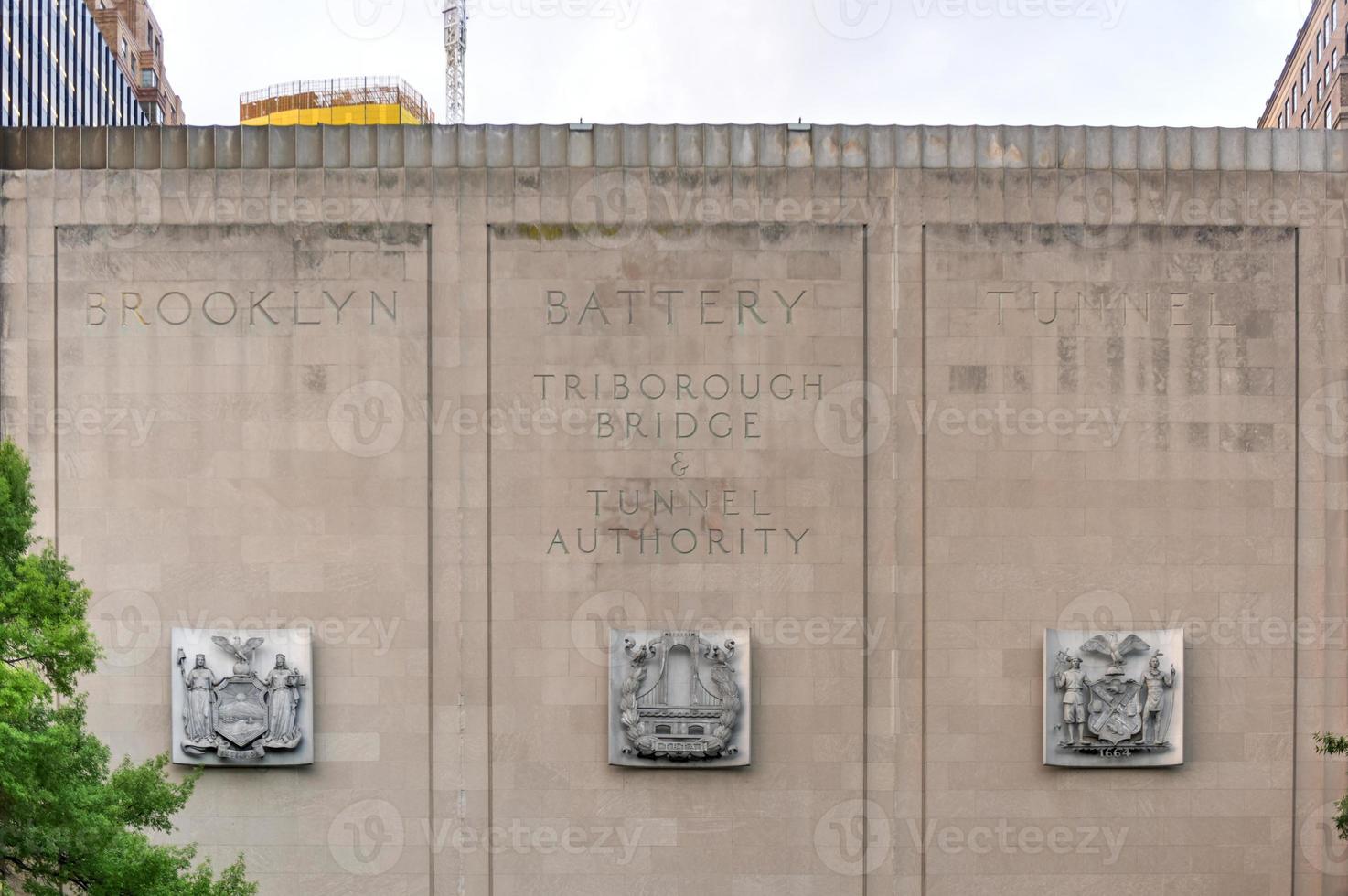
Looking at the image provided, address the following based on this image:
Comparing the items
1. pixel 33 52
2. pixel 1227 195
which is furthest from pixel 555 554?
pixel 33 52

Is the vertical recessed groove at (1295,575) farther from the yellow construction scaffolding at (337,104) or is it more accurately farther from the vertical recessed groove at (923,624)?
the yellow construction scaffolding at (337,104)

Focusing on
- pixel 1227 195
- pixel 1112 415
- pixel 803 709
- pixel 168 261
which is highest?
pixel 1227 195

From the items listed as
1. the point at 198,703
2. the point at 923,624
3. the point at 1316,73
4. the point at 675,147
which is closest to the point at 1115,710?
the point at 923,624

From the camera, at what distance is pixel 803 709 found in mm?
18719

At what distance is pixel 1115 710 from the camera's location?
1839cm

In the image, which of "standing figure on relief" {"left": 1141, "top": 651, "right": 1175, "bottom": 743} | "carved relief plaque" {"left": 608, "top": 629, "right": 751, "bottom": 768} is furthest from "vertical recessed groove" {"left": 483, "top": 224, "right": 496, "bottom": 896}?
"standing figure on relief" {"left": 1141, "top": 651, "right": 1175, "bottom": 743}

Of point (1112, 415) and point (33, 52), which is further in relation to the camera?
point (33, 52)

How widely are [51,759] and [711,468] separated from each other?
10427 mm

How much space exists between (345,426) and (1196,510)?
14.5 m

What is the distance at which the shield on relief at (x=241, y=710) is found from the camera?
18203 millimetres

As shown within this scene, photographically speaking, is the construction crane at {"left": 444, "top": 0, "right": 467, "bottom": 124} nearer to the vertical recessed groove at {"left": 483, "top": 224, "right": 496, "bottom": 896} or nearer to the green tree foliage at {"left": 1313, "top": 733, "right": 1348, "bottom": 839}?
the vertical recessed groove at {"left": 483, "top": 224, "right": 496, "bottom": 896}

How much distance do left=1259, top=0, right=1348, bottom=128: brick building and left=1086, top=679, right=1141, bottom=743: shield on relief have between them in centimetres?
6740

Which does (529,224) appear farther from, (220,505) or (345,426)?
(220,505)

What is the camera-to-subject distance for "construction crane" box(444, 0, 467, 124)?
64.9 meters
